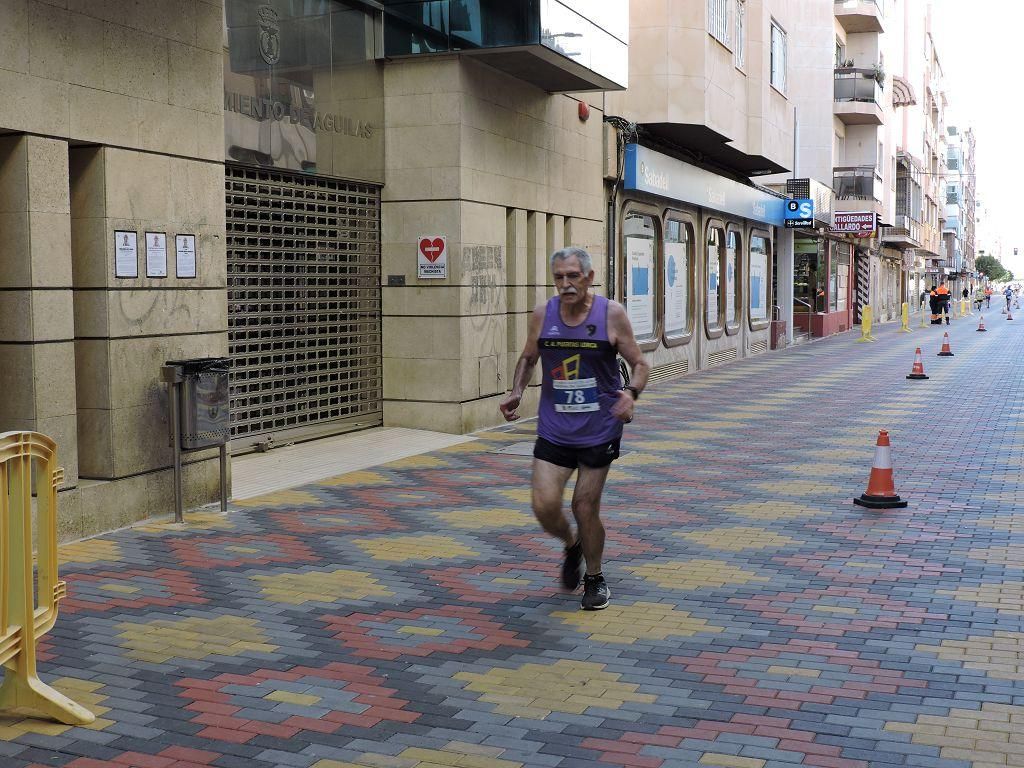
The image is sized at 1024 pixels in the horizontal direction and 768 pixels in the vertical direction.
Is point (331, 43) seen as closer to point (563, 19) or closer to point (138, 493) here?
point (563, 19)

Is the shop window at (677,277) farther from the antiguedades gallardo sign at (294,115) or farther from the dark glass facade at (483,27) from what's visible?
the antiguedades gallardo sign at (294,115)

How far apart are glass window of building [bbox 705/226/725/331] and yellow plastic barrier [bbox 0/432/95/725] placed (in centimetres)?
2115

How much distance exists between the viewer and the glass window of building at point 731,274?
26938 millimetres

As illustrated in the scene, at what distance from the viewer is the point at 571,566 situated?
648 centimetres

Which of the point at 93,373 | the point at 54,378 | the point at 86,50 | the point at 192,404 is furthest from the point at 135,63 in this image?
the point at 192,404

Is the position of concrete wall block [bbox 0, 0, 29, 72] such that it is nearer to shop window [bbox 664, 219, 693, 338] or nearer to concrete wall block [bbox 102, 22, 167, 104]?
concrete wall block [bbox 102, 22, 167, 104]

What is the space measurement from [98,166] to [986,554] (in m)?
6.05

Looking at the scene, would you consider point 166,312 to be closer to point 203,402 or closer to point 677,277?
point 203,402

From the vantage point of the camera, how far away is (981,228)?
195m

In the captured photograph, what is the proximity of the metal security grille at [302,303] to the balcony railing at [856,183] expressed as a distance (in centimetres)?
3438

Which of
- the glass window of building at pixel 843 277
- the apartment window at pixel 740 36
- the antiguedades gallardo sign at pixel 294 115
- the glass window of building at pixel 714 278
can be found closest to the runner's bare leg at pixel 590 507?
the antiguedades gallardo sign at pixel 294 115

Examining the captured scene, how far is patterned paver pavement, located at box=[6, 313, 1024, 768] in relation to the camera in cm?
433

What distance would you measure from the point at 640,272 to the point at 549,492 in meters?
14.7

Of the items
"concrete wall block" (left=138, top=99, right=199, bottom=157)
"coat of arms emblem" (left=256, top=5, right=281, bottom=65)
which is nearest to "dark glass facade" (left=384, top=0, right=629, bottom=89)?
"coat of arms emblem" (left=256, top=5, right=281, bottom=65)
